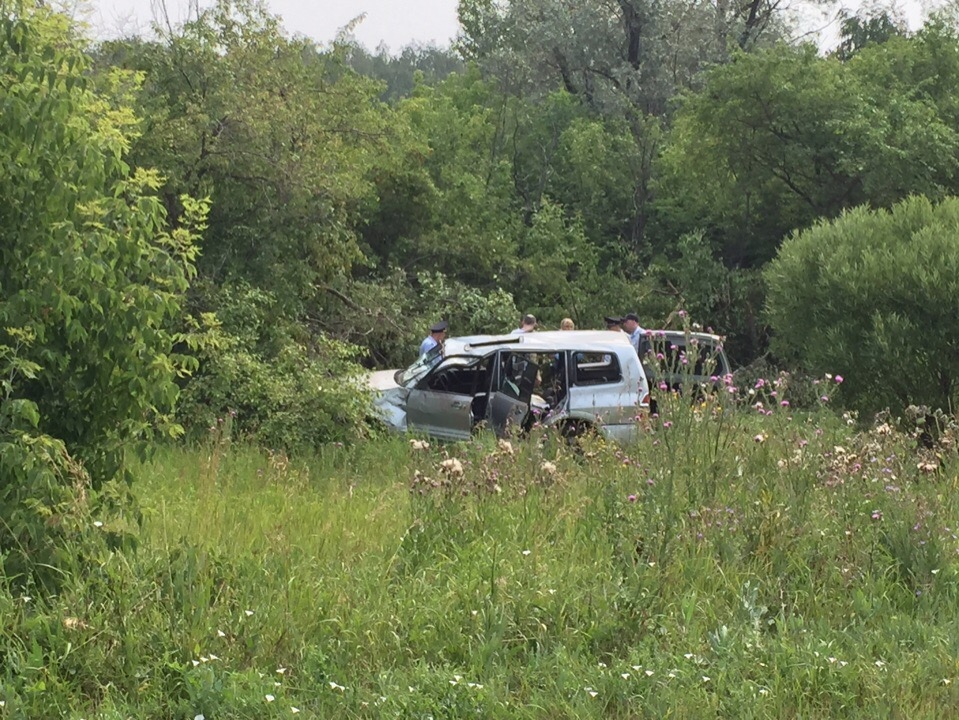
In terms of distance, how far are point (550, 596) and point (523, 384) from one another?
6392 mm

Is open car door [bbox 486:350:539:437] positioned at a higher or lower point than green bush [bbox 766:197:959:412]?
lower

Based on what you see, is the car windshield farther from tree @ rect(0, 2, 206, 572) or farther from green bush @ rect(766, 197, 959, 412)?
tree @ rect(0, 2, 206, 572)

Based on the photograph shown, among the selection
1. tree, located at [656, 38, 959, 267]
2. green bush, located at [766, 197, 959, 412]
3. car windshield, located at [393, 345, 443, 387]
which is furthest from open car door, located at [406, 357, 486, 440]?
tree, located at [656, 38, 959, 267]

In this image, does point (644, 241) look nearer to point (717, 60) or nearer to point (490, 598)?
point (717, 60)

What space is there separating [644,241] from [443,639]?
74.1ft

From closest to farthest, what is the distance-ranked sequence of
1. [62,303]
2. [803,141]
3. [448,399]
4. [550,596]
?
[62,303]
[550,596]
[448,399]
[803,141]

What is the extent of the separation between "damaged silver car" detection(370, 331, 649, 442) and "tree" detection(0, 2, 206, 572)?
610 centimetres

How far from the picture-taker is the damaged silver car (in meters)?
11.3

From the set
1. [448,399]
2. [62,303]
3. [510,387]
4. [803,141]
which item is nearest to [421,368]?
[448,399]

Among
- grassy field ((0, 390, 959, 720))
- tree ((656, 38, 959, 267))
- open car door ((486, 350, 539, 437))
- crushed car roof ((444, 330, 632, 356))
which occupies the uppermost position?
tree ((656, 38, 959, 267))

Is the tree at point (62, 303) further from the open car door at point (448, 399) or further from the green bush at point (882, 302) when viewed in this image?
the green bush at point (882, 302)

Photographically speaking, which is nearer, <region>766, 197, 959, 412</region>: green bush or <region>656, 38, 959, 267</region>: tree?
<region>766, 197, 959, 412</region>: green bush

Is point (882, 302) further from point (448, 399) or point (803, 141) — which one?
point (803, 141)

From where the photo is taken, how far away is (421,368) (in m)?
12.4
